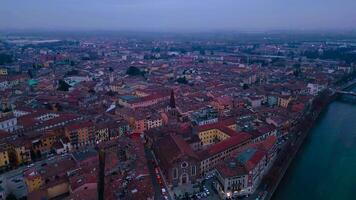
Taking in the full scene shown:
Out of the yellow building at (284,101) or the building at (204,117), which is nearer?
the building at (204,117)

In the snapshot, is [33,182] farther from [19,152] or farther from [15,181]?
[19,152]

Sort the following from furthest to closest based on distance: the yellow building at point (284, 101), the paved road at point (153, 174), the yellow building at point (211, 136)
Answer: the yellow building at point (284, 101) < the yellow building at point (211, 136) < the paved road at point (153, 174)

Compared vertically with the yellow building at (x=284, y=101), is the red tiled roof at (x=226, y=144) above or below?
below

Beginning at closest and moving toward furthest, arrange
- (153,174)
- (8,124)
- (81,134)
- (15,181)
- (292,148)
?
1. (15,181)
2. (153,174)
3. (292,148)
4. (81,134)
5. (8,124)

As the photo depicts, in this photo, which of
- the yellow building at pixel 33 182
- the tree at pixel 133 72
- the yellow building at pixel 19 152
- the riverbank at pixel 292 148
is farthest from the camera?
the tree at pixel 133 72

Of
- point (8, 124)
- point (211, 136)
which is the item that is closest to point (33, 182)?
point (8, 124)

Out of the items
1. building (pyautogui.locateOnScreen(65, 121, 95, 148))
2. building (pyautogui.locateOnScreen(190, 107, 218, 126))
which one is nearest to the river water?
building (pyautogui.locateOnScreen(190, 107, 218, 126))

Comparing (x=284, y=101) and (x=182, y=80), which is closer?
(x=284, y=101)

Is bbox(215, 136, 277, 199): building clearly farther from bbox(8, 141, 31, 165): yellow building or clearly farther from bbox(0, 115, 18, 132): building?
bbox(0, 115, 18, 132): building

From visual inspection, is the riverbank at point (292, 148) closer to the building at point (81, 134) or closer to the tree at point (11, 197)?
the tree at point (11, 197)

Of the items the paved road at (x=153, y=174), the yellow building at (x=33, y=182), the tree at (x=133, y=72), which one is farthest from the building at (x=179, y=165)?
the tree at (x=133, y=72)
